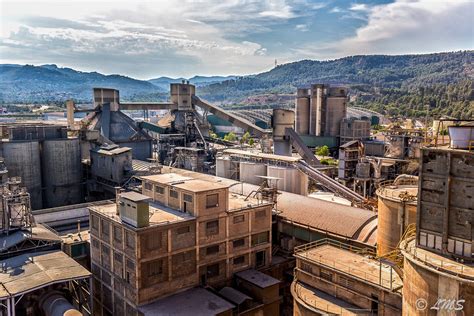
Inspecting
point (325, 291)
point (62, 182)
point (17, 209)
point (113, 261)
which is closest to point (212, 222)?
point (113, 261)

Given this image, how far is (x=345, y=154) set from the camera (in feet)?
182

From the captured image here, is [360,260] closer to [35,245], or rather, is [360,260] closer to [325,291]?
[325,291]

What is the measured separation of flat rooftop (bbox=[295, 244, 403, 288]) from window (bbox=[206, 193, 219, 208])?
811 centimetres

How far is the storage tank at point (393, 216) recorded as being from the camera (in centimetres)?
2497

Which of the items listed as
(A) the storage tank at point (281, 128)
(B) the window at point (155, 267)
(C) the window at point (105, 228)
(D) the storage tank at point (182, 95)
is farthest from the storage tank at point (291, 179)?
(D) the storage tank at point (182, 95)

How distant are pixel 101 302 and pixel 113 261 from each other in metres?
4.54

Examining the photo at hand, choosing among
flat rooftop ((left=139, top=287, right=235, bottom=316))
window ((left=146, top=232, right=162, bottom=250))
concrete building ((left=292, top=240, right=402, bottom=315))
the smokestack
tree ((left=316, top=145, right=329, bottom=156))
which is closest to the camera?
concrete building ((left=292, top=240, right=402, bottom=315))

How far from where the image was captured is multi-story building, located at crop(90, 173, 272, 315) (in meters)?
27.9

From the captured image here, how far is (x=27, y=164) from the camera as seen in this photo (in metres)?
49.0

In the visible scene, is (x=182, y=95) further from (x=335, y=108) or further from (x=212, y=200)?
(x=212, y=200)

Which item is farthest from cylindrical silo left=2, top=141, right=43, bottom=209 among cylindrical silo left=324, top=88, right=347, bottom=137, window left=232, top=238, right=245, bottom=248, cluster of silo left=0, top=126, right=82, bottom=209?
cylindrical silo left=324, top=88, right=347, bottom=137

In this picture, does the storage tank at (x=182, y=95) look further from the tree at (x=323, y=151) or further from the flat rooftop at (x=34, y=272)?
the flat rooftop at (x=34, y=272)

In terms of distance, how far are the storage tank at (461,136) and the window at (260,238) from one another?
1981 cm

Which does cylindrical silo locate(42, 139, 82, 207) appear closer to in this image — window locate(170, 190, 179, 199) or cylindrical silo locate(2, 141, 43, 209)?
cylindrical silo locate(2, 141, 43, 209)
